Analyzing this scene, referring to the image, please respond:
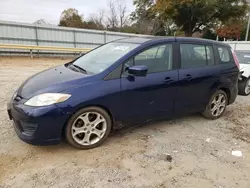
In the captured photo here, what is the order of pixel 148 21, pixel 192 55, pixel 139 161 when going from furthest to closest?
1. pixel 148 21
2. pixel 192 55
3. pixel 139 161

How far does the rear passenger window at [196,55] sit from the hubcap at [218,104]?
736 millimetres

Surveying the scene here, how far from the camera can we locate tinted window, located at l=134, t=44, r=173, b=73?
11.4 ft

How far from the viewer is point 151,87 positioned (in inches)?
135

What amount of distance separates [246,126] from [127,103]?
257 cm

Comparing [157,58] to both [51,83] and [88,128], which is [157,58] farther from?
[51,83]

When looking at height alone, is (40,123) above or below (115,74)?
below

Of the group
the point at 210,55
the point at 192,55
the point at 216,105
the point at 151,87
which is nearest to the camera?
the point at 151,87

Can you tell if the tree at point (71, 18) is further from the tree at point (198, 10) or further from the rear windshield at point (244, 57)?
the rear windshield at point (244, 57)

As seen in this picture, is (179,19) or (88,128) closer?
(88,128)

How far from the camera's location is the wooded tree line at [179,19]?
26984 mm

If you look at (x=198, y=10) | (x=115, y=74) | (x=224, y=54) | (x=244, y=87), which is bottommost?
(x=244, y=87)

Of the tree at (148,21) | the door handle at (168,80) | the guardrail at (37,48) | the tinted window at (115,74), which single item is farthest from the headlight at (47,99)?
the tree at (148,21)

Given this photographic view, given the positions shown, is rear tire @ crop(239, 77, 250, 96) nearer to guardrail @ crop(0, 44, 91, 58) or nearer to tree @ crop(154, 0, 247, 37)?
guardrail @ crop(0, 44, 91, 58)

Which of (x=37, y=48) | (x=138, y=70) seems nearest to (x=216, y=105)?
(x=138, y=70)
